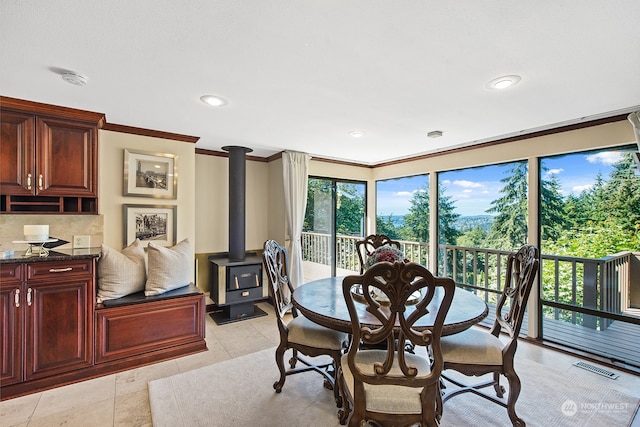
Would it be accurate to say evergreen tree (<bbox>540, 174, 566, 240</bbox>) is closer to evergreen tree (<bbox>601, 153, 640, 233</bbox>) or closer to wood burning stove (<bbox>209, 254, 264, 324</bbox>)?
evergreen tree (<bbox>601, 153, 640, 233</bbox>)

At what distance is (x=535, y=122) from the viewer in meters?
2.92

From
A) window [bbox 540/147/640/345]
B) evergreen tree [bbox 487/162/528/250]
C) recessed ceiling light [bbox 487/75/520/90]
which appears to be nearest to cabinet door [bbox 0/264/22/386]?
recessed ceiling light [bbox 487/75/520/90]

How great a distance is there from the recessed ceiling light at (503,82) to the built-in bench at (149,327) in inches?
126

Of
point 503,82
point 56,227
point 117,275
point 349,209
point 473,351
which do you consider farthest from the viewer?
point 349,209

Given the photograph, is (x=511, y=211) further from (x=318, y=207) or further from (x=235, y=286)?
(x=235, y=286)

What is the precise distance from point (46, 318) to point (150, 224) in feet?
4.24

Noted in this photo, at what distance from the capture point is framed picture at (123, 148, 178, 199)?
10.9ft

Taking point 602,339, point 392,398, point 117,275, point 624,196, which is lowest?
point 602,339

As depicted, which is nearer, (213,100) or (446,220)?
(213,100)

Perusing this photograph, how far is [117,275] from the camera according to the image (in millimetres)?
2814

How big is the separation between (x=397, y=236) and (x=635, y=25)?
3959mm

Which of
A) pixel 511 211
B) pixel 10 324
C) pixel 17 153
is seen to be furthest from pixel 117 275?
pixel 511 211

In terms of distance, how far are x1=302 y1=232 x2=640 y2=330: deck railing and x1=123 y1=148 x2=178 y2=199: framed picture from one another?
3819 mm

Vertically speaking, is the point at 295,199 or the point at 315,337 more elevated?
the point at 295,199
